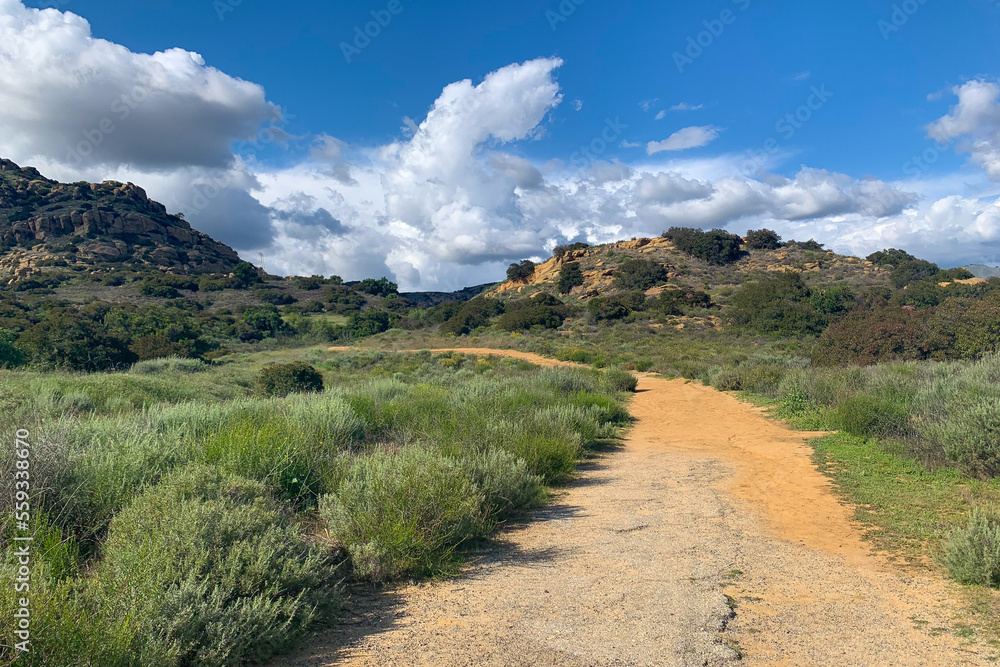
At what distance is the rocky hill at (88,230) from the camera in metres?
60.8

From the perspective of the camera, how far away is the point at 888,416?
9.68 meters

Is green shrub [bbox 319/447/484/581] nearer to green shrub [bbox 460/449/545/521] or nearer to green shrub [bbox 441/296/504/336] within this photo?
green shrub [bbox 460/449/545/521]

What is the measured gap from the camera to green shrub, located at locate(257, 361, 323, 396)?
59.9 feet

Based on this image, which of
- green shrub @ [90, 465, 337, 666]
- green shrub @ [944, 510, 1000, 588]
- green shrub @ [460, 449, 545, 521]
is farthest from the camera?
green shrub @ [460, 449, 545, 521]

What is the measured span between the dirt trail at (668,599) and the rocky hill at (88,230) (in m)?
65.0

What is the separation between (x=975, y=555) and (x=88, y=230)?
84.4 m

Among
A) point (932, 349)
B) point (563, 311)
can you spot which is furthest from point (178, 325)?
point (932, 349)

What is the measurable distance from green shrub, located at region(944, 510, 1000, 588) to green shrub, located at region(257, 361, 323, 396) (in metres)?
16.7

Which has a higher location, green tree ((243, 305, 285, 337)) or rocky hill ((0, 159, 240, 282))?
rocky hill ((0, 159, 240, 282))

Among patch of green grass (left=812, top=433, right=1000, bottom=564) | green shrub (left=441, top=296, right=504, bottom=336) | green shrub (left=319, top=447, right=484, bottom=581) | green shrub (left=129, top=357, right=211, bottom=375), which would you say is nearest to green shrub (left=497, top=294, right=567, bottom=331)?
green shrub (left=441, top=296, right=504, bottom=336)

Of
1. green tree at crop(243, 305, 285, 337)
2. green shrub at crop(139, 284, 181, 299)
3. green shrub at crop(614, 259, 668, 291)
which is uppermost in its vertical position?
green shrub at crop(139, 284, 181, 299)

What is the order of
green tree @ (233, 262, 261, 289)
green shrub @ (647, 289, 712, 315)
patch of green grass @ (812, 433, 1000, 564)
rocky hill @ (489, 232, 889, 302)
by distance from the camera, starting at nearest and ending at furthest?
1. patch of green grass @ (812, 433, 1000, 564)
2. green shrub @ (647, 289, 712, 315)
3. rocky hill @ (489, 232, 889, 302)
4. green tree @ (233, 262, 261, 289)

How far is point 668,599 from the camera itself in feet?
13.1

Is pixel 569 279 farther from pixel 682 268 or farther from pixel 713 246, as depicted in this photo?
pixel 713 246
